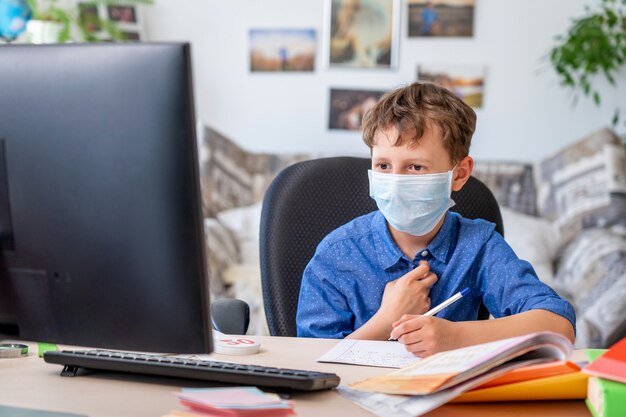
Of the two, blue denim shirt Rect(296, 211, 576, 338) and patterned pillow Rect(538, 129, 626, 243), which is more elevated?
blue denim shirt Rect(296, 211, 576, 338)

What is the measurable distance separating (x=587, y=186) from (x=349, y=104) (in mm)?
1114

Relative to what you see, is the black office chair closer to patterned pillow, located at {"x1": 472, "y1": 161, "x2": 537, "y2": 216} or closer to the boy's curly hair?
the boy's curly hair

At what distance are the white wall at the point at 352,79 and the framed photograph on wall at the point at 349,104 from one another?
29 millimetres

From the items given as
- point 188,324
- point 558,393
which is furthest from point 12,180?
point 558,393

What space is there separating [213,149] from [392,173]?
2307 mm

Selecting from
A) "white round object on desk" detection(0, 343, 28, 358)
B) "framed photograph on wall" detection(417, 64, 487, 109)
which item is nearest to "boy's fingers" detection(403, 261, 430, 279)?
"white round object on desk" detection(0, 343, 28, 358)

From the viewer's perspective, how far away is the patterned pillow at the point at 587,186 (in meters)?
3.36

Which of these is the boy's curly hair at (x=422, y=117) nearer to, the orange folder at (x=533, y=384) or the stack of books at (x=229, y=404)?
the orange folder at (x=533, y=384)

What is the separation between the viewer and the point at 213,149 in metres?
3.71

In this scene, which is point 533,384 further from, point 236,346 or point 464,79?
point 464,79

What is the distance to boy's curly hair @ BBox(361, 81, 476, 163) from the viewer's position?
1486 mm

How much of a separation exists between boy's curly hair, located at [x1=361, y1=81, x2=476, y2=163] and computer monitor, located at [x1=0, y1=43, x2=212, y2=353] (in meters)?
0.71

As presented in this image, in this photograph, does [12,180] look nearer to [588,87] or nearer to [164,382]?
[164,382]

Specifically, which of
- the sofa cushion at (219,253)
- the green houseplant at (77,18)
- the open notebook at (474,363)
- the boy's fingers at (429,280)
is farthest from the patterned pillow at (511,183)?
the open notebook at (474,363)
